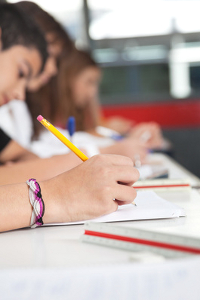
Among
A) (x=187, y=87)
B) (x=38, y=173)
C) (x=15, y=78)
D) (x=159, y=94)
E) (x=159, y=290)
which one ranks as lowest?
(x=159, y=290)

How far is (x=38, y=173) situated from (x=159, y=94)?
2.67 m

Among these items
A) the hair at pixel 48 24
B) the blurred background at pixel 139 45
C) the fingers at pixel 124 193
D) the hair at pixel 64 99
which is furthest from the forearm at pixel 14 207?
the blurred background at pixel 139 45

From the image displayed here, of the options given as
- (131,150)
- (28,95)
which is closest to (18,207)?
(131,150)

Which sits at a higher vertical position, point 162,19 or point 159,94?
point 162,19

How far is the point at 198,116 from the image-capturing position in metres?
3.31

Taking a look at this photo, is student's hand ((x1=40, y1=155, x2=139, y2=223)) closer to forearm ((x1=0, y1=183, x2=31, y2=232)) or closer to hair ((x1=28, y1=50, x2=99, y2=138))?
forearm ((x1=0, y1=183, x2=31, y2=232))

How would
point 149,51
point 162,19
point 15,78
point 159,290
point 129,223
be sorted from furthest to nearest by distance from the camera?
point 149,51 → point 162,19 → point 15,78 → point 129,223 → point 159,290

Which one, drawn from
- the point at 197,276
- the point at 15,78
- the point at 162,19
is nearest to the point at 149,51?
the point at 162,19

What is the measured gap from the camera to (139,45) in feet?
13.5

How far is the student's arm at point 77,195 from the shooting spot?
596mm

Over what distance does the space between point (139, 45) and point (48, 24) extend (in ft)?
6.94

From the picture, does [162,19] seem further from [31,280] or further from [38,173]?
[31,280]

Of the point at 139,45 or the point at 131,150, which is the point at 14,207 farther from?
the point at 139,45

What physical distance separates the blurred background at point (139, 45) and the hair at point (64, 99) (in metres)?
0.86
